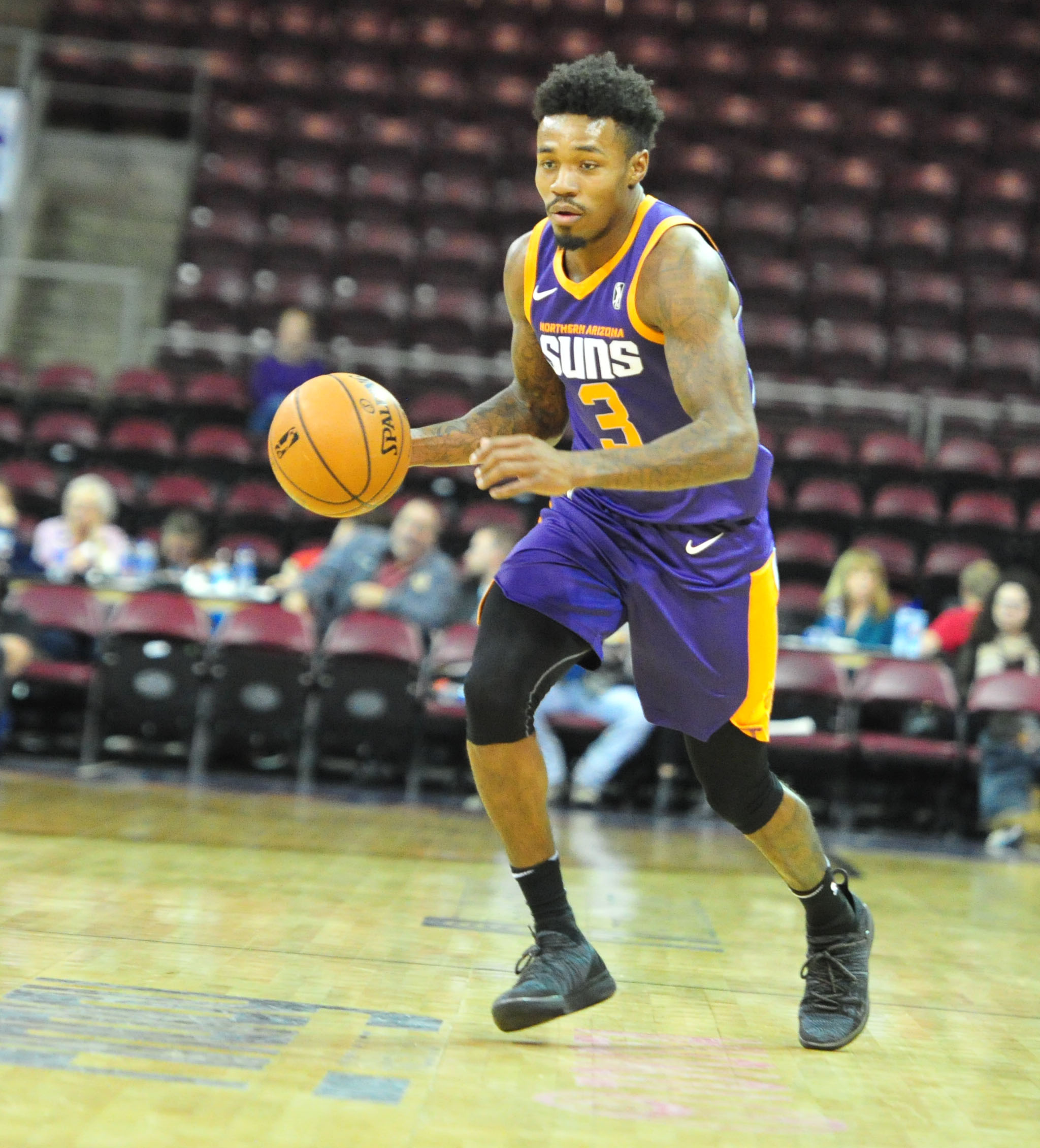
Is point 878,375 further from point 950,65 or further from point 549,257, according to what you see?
point 549,257

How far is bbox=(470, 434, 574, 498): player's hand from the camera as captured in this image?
87.9 inches

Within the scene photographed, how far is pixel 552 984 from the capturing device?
261 cm

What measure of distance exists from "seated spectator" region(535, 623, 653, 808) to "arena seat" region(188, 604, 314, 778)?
4.09 ft

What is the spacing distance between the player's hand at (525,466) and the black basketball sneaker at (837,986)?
3.87 ft

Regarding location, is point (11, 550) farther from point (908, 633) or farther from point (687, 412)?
point (687, 412)

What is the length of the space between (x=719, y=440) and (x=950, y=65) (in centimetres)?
1302

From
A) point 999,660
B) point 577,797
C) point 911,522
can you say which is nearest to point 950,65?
point 911,522

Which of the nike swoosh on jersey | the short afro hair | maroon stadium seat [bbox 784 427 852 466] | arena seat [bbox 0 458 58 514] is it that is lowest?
arena seat [bbox 0 458 58 514]

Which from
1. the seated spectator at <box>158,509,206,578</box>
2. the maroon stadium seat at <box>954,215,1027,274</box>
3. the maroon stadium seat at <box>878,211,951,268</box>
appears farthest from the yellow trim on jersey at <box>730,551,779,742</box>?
the maroon stadium seat at <box>954,215,1027,274</box>

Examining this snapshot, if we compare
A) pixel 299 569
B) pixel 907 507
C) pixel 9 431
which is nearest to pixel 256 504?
pixel 299 569

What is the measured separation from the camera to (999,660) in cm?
711

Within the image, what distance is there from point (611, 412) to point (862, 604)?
16.6 ft

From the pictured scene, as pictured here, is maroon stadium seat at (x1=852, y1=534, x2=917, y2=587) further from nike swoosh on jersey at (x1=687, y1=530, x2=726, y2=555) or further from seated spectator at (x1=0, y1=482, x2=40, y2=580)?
nike swoosh on jersey at (x1=687, y1=530, x2=726, y2=555)

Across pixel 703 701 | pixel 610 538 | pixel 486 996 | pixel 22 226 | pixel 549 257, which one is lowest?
pixel 486 996
